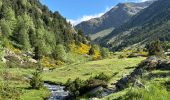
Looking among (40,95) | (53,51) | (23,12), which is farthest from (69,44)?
(40,95)

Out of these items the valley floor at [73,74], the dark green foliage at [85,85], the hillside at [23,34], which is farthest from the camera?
the hillside at [23,34]

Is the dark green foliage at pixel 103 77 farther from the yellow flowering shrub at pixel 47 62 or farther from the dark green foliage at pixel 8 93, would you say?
the yellow flowering shrub at pixel 47 62

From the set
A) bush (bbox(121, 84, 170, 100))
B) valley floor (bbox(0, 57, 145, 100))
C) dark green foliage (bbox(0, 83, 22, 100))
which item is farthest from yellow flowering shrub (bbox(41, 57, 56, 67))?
bush (bbox(121, 84, 170, 100))

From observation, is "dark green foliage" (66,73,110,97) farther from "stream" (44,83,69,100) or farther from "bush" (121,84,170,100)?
"bush" (121,84,170,100)

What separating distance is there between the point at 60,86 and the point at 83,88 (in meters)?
20.9

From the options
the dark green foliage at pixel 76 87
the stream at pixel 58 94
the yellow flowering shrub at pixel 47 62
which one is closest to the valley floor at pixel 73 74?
the stream at pixel 58 94

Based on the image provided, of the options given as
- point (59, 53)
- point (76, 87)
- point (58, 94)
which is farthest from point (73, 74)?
point (59, 53)

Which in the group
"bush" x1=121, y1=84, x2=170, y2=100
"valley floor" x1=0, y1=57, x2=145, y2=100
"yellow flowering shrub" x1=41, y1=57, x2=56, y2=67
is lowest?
"valley floor" x1=0, y1=57, x2=145, y2=100

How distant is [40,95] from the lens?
59125 mm

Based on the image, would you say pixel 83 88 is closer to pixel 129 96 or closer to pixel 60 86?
pixel 60 86

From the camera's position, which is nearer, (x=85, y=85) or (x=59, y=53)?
(x=85, y=85)

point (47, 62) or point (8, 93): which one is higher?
point (47, 62)

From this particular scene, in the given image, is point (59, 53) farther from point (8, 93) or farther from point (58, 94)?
point (8, 93)

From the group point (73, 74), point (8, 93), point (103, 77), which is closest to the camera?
point (8, 93)
